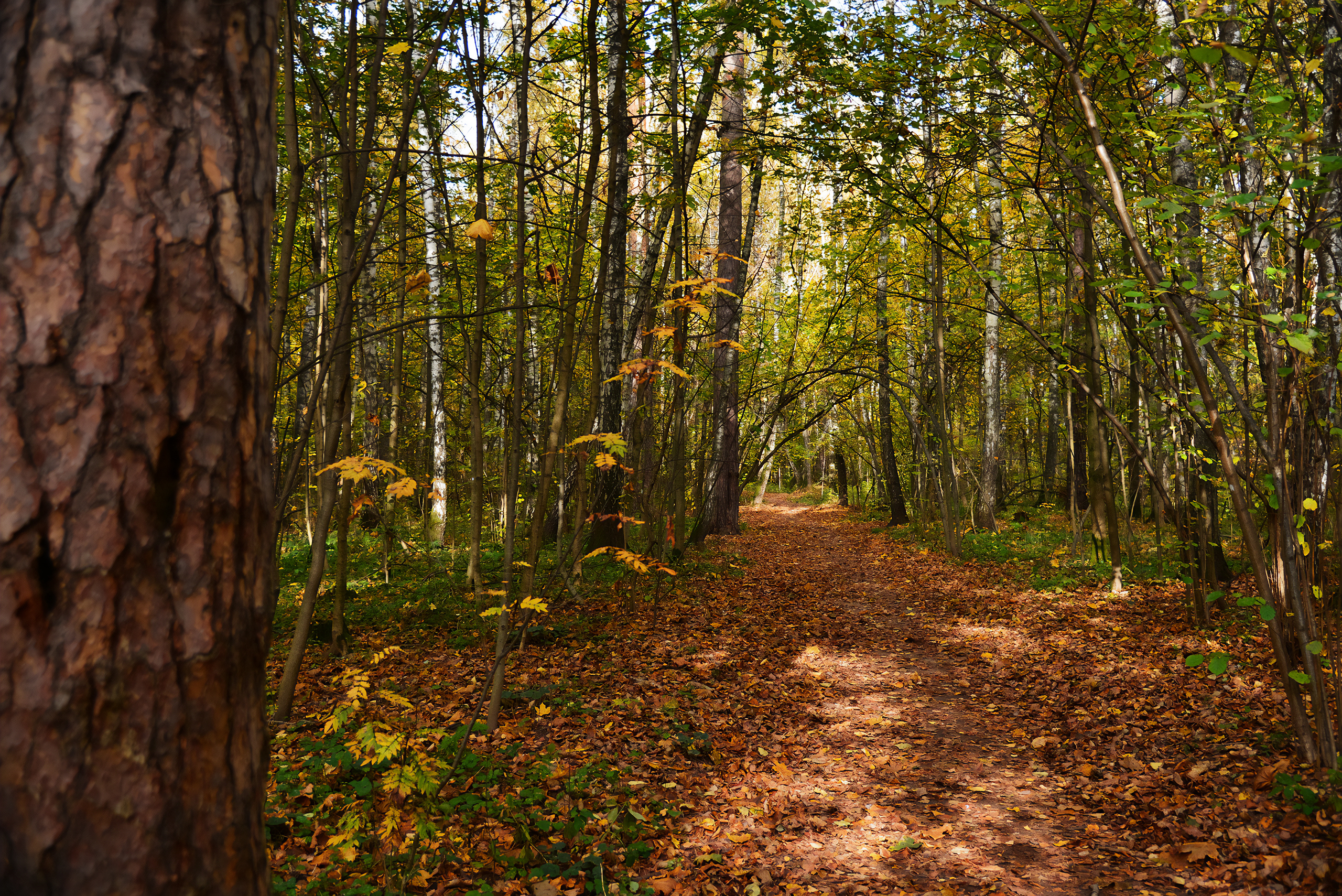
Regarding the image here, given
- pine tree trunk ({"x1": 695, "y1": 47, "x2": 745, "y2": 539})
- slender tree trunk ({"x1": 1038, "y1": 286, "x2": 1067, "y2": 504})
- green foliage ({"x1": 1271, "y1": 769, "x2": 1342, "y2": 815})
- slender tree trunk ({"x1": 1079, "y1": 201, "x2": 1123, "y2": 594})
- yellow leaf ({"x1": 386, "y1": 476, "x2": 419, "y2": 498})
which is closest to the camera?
green foliage ({"x1": 1271, "y1": 769, "x2": 1342, "y2": 815})

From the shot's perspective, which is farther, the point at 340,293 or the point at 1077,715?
the point at 1077,715

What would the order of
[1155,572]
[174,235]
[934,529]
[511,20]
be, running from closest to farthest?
[174,235] → [511,20] → [1155,572] → [934,529]

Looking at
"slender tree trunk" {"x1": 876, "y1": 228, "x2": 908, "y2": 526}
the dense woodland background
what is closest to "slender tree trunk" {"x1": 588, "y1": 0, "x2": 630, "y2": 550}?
the dense woodland background

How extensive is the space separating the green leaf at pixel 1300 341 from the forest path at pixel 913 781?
2.21 m

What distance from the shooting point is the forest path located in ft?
10.7

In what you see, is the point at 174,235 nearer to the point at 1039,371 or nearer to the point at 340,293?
the point at 340,293

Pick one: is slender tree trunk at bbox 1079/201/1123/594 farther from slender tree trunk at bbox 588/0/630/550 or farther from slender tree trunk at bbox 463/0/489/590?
slender tree trunk at bbox 463/0/489/590

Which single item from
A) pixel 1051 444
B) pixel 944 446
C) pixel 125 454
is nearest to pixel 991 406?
pixel 944 446

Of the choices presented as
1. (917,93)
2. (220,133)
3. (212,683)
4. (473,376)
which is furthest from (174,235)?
(917,93)

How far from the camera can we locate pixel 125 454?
1.08 m

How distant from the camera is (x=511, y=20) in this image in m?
5.22

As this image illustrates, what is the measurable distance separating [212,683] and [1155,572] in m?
9.52

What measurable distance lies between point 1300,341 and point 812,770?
3.24 m

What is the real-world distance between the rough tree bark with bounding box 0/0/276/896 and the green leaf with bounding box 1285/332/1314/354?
127 inches
